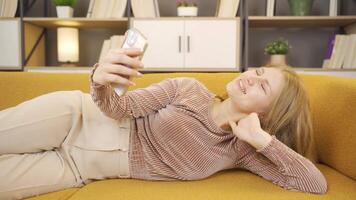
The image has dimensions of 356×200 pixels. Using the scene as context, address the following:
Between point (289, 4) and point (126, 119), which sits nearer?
point (126, 119)

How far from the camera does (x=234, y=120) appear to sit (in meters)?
1.20

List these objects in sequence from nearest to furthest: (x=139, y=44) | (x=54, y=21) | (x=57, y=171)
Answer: (x=139, y=44)
(x=57, y=171)
(x=54, y=21)

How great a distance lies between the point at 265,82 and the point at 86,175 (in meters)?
0.64

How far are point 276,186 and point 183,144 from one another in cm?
30

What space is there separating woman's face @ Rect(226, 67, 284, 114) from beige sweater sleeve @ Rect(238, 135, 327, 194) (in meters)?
0.15

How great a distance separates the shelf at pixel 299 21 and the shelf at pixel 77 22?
955 millimetres

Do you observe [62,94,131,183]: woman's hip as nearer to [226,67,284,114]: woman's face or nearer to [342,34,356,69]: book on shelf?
[226,67,284,114]: woman's face

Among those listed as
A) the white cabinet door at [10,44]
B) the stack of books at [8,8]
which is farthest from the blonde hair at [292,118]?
the stack of books at [8,8]

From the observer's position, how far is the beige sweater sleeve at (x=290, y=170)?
3.33 feet

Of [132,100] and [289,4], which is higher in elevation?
[289,4]

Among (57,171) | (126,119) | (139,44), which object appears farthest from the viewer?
(126,119)

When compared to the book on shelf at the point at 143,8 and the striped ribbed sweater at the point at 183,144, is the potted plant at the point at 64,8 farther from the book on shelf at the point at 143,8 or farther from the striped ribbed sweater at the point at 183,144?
the striped ribbed sweater at the point at 183,144

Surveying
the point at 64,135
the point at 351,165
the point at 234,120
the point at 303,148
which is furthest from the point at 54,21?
the point at 351,165

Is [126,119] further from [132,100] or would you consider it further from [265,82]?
[265,82]
